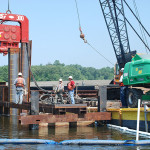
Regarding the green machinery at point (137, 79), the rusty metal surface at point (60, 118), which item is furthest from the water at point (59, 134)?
the green machinery at point (137, 79)

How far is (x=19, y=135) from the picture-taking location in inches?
682

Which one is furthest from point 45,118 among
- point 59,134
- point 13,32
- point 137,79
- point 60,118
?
point 13,32

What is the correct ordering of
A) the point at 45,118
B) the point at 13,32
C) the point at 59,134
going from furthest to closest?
the point at 13,32
the point at 45,118
the point at 59,134

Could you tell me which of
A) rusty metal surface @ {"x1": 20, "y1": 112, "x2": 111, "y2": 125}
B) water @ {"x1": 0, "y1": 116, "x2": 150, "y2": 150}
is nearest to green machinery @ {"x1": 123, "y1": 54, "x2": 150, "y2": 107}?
rusty metal surface @ {"x1": 20, "y1": 112, "x2": 111, "y2": 125}

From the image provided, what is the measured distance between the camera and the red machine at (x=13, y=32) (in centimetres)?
2725

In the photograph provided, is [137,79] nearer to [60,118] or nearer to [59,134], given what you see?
[60,118]

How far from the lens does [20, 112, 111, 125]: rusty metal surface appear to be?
18062mm

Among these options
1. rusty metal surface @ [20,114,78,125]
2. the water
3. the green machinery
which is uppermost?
the green machinery

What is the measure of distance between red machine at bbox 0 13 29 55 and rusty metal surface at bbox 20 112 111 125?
10061 mm

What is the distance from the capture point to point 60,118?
18.7 meters

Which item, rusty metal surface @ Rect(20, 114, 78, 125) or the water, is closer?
the water

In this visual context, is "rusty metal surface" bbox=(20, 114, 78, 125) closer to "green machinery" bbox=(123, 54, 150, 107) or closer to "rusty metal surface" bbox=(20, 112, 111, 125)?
"rusty metal surface" bbox=(20, 112, 111, 125)

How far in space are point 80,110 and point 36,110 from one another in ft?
7.35

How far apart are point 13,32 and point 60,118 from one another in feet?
38.9
